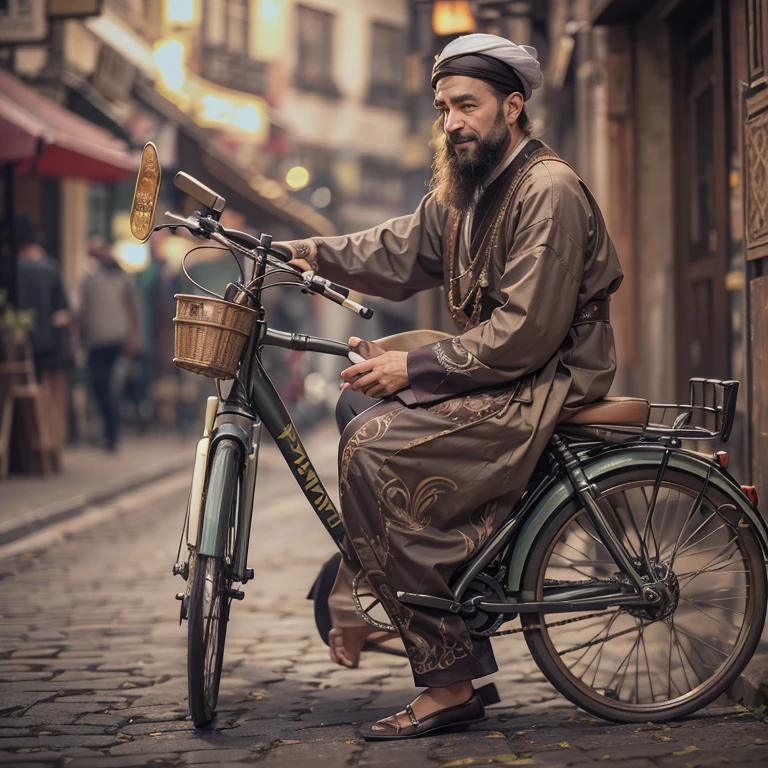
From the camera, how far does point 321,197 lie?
3606 centimetres

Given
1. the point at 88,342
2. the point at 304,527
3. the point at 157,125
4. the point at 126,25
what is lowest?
the point at 304,527

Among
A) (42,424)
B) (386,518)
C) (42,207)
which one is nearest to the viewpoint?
(386,518)

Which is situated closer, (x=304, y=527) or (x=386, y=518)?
(x=386, y=518)

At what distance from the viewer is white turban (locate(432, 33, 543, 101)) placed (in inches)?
157

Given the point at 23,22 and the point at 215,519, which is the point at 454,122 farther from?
the point at 23,22

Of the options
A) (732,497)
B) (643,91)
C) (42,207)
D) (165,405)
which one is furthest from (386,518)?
(165,405)

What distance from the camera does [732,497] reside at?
12.9ft

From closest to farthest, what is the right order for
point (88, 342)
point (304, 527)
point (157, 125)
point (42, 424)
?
point (304, 527), point (42, 424), point (88, 342), point (157, 125)

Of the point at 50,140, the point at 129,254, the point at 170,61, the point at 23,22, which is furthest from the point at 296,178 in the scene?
the point at 50,140

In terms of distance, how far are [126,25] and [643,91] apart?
13.8m

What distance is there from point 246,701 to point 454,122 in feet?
6.39

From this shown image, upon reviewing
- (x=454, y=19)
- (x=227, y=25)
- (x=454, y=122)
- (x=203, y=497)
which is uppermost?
(x=227, y=25)

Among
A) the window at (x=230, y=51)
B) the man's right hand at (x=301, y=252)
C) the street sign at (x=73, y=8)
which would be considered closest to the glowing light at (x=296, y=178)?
the window at (x=230, y=51)

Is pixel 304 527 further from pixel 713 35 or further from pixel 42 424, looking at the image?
pixel 713 35
